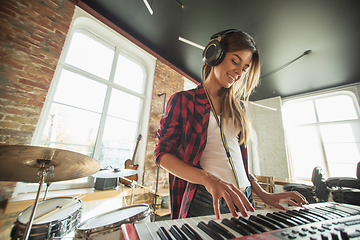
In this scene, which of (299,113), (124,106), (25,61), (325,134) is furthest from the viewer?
(299,113)

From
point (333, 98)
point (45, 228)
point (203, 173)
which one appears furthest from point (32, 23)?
point (333, 98)

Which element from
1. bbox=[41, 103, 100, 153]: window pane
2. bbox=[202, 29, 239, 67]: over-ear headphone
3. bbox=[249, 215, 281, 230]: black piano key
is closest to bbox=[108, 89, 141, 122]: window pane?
bbox=[41, 103, 100, 153]: window pane

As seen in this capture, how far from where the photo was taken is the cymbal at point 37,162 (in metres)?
0.97

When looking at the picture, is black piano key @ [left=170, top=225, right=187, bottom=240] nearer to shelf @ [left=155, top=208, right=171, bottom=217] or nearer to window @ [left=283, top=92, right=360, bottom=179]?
shelf @ [left=155, top=208, right=171, bottom=217]

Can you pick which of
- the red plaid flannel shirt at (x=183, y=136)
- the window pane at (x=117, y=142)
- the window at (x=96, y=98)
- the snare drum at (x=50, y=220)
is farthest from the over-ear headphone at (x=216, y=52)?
the window pane at (x=117, y=142)

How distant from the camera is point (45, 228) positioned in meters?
1.27

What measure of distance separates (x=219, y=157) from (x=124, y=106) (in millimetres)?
3510

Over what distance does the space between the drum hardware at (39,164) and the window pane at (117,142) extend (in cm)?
185

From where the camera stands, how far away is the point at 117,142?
139 inches

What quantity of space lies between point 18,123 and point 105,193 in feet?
5.63

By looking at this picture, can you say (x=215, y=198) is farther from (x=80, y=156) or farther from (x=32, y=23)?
(x=32, y=23)

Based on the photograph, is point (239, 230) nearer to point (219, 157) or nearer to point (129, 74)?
point (219, 157)

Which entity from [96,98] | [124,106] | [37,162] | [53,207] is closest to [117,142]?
[124,106]

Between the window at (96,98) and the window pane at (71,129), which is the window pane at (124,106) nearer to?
the window at (96,98)
